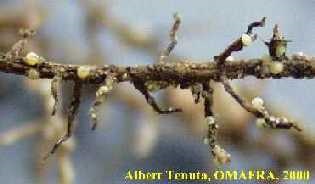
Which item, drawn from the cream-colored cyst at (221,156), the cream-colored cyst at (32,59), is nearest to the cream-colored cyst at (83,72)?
the cream-colored cyst at (32,59)

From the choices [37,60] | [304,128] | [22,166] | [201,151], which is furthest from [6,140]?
[304,128]

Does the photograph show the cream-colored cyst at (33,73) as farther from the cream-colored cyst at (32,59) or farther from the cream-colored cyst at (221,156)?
the cream-colored cyst at (221,156)

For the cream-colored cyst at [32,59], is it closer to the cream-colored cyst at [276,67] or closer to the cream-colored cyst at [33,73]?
the cream-colored cyst at [33,73]

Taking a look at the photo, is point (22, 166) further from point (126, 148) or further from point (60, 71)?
point (60, 71)

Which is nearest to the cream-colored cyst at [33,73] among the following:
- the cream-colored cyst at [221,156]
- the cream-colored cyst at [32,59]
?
the cream-colored cyst at [32,59]

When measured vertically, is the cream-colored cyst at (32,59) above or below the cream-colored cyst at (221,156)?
above
